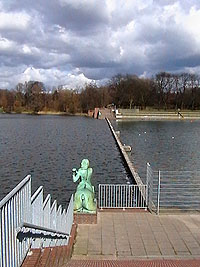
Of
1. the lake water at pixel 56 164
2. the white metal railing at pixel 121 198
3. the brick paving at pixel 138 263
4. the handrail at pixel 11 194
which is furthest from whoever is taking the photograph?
the lake water at pixel 56 164

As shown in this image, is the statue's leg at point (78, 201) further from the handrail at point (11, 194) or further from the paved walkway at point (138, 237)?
the handrail at point (11, 194)

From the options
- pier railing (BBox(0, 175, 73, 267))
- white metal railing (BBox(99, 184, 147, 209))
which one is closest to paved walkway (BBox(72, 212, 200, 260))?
pier railing (BBox(0, 175, 73, 267))

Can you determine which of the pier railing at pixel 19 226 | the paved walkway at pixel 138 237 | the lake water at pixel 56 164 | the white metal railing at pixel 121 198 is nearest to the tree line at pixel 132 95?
the lake water at pixel 56 164

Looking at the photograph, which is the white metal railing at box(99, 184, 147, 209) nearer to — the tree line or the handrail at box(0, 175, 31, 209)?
the handrail at box(0, 175, 31, 209)

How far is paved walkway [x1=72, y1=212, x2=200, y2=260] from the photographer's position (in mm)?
7036

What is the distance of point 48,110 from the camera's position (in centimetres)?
11294

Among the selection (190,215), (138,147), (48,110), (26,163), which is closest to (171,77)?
(48,110)

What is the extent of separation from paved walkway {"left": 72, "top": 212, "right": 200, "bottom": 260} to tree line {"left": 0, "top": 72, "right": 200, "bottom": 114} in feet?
309

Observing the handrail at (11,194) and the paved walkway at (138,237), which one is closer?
the handrail at (11,194)

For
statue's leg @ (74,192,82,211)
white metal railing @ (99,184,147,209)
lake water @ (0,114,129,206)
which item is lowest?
lake water @ (0,114,129,206)

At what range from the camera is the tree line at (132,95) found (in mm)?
105375

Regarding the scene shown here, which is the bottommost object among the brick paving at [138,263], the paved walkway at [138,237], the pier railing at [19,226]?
the paved walkway at [138,237]

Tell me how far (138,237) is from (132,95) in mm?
97177

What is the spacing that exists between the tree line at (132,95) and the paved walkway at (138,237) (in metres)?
94.1
